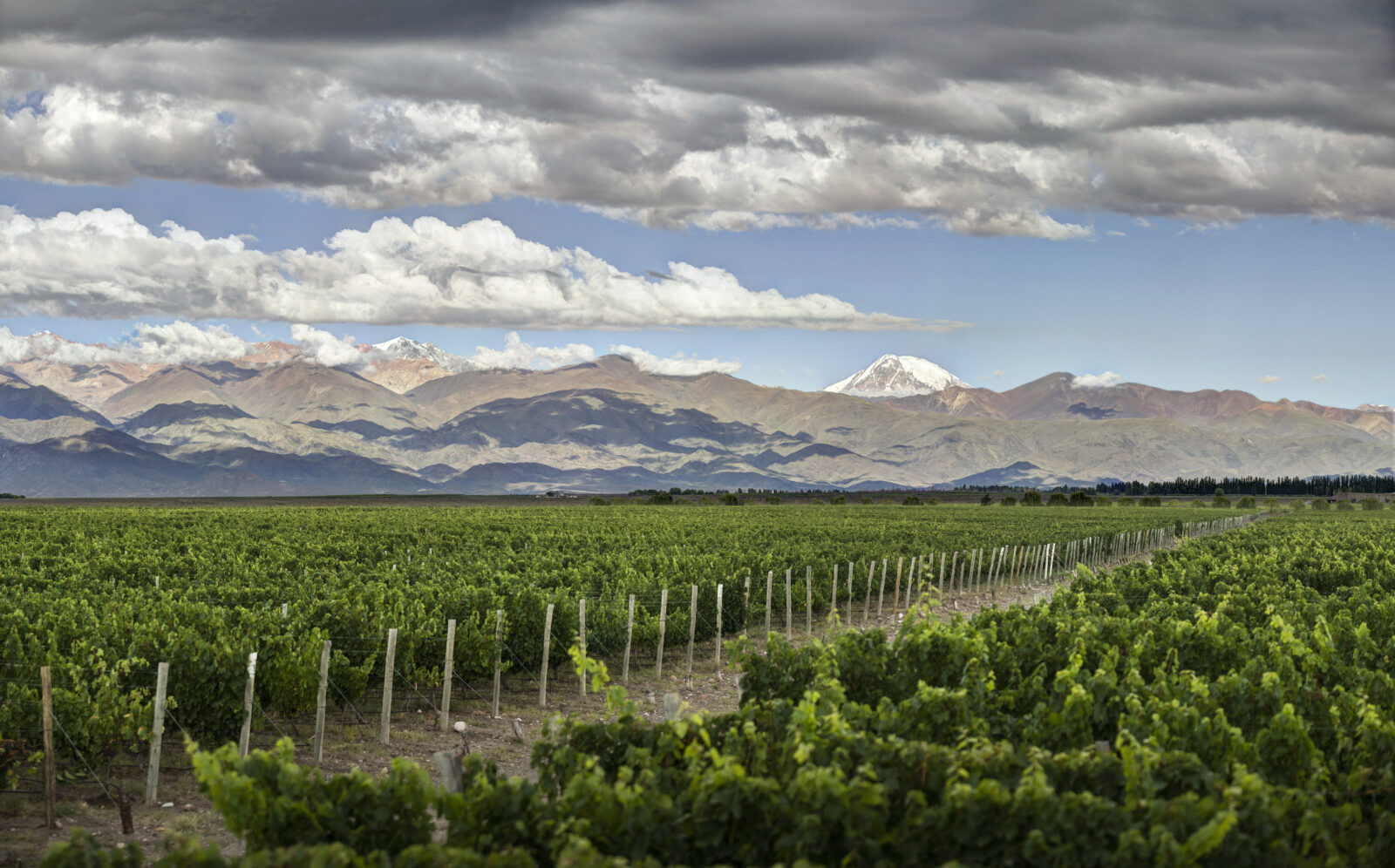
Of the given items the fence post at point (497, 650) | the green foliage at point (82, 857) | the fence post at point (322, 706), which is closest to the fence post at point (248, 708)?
the fence post at point (322, 706)

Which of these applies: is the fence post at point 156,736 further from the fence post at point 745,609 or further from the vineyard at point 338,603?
the fence post at point 745,609

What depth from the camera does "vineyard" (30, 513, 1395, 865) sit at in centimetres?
A: 673

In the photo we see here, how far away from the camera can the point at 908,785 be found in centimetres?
766

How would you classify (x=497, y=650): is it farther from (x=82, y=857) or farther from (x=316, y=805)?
(x=82, y=857)

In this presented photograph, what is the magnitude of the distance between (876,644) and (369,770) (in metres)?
7.50

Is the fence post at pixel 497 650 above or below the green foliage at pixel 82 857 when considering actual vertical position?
below

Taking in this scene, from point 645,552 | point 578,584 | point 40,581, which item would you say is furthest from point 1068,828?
point 645,552

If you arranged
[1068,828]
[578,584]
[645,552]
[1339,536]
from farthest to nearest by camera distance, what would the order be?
1. [1339,536]
2. [645,552]
3. [578,584]
4. [1068,828]

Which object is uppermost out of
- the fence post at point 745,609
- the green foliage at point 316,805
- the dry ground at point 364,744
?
the green foliage at point 316,805

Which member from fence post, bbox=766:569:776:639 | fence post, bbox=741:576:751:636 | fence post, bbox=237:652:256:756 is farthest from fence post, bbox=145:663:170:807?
fence post, bbox=741:576:751:636

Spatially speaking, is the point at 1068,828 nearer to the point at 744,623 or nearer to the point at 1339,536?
the point at 744,623

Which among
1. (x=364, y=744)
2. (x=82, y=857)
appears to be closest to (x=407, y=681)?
(x=364, y=744)

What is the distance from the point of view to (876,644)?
503 inches

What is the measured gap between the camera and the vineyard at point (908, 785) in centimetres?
673
